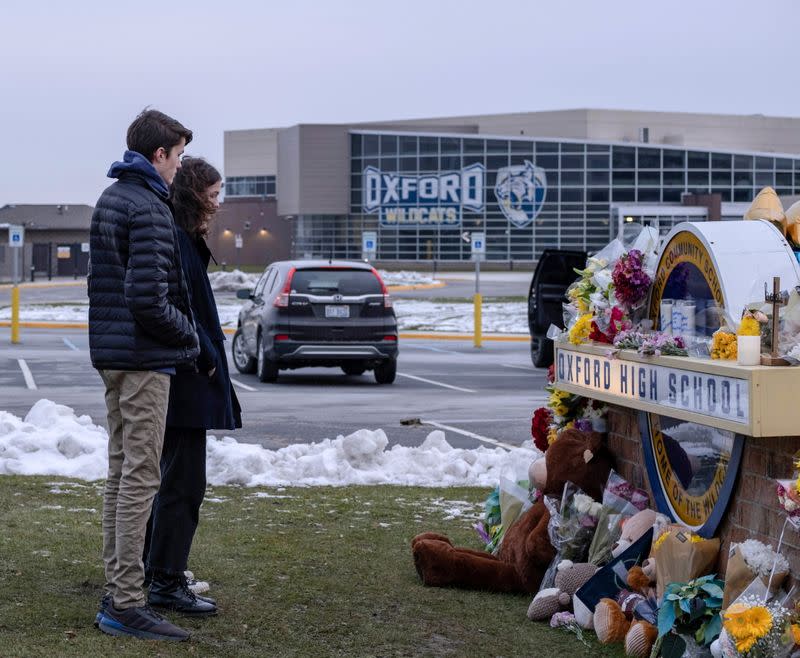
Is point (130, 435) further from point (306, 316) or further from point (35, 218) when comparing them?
point (35, 218)

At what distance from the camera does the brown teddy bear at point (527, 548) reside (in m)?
6.02

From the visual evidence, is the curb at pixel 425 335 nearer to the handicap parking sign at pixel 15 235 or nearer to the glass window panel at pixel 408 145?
the handicap parking sign at pixel 15 235

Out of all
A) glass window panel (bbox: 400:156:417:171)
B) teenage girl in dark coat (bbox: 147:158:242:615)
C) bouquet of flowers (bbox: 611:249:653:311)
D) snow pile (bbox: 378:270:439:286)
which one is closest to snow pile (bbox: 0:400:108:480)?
teenage girl in dark coat (bbox: 147:158:242:615)

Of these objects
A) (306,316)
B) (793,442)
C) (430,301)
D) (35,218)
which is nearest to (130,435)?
(793,442)

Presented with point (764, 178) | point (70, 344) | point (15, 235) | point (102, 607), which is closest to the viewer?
point (102, 607)

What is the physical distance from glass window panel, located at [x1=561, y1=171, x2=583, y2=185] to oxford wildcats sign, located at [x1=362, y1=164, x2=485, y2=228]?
5.29 m

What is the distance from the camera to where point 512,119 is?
10025 cm

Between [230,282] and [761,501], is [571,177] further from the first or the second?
[761,501]

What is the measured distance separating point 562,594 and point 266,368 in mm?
12781

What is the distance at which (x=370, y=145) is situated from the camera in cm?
9075

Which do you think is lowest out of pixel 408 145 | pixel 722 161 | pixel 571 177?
pixel 571 177

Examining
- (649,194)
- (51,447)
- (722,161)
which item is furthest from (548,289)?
(722,161)

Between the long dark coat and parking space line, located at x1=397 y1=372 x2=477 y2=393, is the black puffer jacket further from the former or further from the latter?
parking space line, located at x1=397 y1=372 x2=477 y2=393

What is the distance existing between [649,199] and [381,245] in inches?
717
